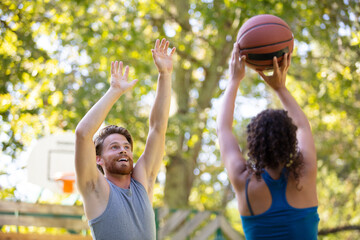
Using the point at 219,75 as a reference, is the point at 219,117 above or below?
below

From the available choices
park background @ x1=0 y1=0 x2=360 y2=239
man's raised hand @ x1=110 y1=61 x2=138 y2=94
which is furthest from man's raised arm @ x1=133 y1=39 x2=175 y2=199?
park background @ x1=0 y1=0 x2=360 y2=239

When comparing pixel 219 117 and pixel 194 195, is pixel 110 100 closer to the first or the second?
pixel 219 117

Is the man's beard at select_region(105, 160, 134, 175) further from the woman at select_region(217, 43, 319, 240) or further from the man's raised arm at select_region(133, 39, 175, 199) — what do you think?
the woman at select_region(217, 43, 319, 240)

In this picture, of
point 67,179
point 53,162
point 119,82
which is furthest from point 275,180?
point 53,162

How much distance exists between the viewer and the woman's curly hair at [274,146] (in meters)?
2.50

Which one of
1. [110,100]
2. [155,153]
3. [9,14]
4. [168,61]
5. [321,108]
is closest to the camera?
[110,100]

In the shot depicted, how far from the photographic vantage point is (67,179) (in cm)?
992

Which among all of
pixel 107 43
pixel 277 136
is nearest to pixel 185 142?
pixel 107 43

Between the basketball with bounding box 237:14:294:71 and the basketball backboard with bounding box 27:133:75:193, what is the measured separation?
6698 millimetres

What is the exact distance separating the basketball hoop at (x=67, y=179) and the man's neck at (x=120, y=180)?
709cm

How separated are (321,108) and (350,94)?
2.78 ft

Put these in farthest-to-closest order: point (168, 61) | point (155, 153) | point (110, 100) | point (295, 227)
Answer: point (168, 61)
point (155, 153)
point (110, 100)
point (295, 227)

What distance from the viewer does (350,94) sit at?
11.4 metres

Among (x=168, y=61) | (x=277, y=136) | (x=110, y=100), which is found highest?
(x=168, y=61)
